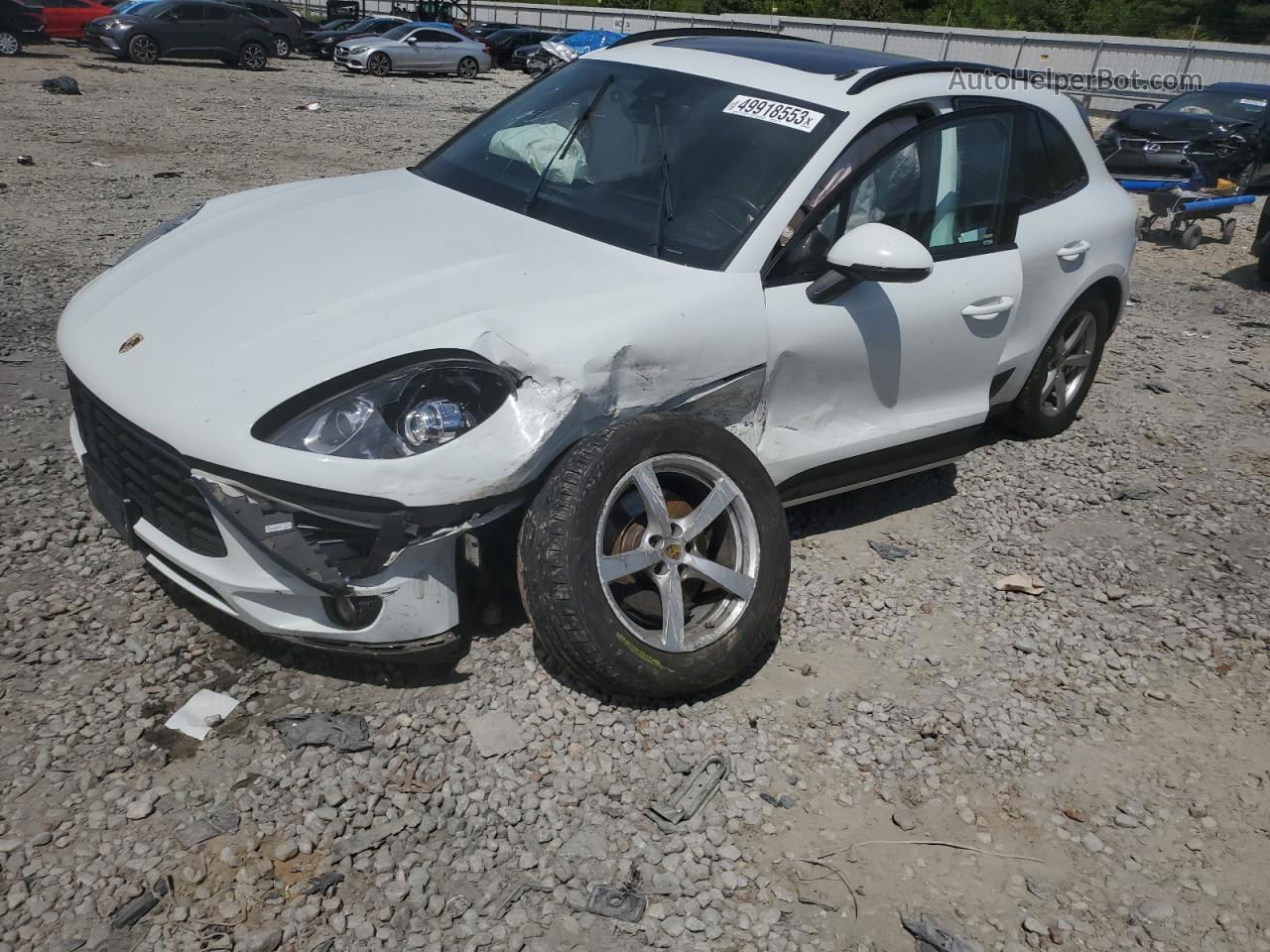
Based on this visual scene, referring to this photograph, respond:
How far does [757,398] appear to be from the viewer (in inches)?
146

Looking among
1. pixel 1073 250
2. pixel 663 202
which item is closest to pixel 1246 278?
pixel 1073 250

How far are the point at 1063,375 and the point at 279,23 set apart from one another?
27690 mm

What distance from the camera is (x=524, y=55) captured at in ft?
105

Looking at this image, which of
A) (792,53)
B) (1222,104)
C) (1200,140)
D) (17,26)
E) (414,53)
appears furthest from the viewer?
(414,53)

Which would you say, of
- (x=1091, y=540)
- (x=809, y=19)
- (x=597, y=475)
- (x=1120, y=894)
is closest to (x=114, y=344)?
(x=597, y=475)

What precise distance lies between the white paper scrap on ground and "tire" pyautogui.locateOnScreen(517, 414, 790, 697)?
95 centimetres

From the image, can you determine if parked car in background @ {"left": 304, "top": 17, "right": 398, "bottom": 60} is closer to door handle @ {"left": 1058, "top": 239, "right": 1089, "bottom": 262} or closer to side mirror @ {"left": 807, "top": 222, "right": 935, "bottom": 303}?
door handle @ {"left": 1058, "top": 239, "right": 1089, "bottom": 262}

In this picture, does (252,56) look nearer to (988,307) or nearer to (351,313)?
(988,307)

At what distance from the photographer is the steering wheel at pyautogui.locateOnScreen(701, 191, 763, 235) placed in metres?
3.74

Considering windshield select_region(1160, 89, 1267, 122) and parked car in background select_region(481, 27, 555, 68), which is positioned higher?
windshield select_region(1160, 89, 1267, 122)

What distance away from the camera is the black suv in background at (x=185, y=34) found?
79.5 ft

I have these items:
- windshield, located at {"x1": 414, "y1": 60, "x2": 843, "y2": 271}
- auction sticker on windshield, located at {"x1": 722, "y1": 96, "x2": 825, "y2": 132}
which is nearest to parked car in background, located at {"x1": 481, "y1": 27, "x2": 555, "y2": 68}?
windshield, located at {"x1": 414, "y1": 60, "x2": 843, "y2": 271}

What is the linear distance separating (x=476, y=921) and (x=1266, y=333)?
26.3ft

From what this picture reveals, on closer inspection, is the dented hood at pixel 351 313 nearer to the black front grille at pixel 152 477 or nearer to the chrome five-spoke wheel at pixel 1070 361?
the black front grille at pixel 152 477
